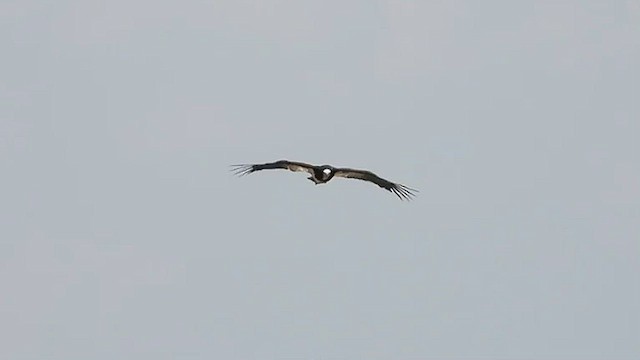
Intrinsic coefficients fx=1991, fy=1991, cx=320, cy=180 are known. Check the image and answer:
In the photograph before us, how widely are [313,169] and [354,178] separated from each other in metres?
3.79

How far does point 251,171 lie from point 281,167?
13.6ft

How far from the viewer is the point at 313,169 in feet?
376

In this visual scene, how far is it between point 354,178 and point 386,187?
2122 mm

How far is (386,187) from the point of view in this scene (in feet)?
383

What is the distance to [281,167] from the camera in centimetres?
11431

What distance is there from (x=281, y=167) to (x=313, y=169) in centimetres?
188

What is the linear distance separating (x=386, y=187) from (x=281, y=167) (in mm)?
6653

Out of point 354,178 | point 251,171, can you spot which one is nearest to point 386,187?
point 354,178

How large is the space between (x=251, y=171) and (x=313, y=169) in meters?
5.41

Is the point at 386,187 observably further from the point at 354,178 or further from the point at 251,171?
the point at 251,171

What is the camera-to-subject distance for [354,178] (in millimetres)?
117562

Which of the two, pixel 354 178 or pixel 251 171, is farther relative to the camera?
pixel 354 178
